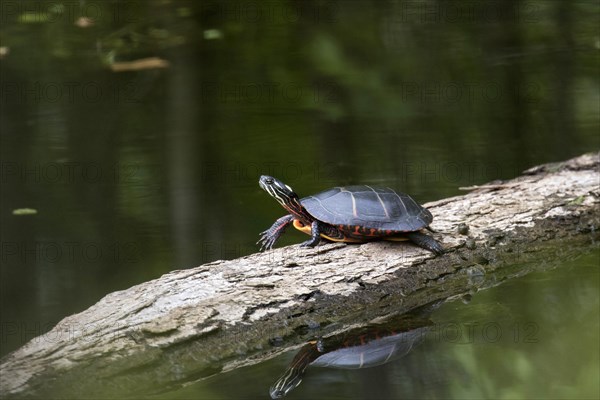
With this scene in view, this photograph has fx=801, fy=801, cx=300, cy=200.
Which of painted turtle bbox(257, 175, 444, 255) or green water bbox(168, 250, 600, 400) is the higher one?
painted turtle bbox(257, 175, 444, 255)

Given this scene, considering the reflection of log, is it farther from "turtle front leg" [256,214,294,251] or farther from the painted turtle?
"turtle front leg" [256,214,294,251]

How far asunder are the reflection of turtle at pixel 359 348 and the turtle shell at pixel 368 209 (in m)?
0.48

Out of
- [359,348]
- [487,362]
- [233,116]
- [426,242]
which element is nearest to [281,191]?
[426,242]

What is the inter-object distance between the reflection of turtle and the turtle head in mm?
808

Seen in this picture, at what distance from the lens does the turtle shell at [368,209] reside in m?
4.11

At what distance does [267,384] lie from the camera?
3.32m

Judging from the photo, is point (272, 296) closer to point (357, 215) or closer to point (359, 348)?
point (359, 348)

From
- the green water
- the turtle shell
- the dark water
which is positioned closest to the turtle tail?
the turtle shell

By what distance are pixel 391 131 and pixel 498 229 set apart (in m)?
3.17

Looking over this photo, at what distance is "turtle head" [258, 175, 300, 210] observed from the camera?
4.18 m

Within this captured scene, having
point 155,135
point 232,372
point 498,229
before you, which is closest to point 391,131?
point 155,135

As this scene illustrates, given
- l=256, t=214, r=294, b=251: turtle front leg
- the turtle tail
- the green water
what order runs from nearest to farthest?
the green water → the turtle tail → l=256, t=214, r=294, b=251: turtle front leg

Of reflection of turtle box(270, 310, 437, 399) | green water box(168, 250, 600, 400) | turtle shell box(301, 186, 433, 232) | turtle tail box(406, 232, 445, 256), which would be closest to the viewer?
green water box(168, 250, 600, 400)

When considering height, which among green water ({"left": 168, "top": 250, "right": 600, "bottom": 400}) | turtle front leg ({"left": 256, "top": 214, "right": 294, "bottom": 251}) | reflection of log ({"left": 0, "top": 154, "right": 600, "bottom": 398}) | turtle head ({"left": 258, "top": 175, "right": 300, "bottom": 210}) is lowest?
green water ({"left": 168, "top": 250, "right": 600, "bottom": 400})
